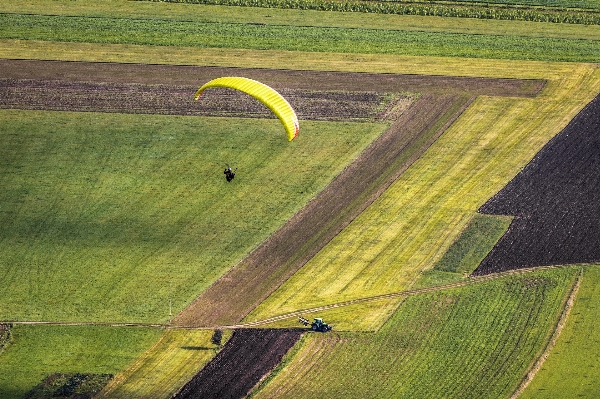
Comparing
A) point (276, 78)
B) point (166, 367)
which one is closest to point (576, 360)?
point (166, 367)

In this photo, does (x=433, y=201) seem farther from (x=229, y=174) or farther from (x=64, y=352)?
(x=64, y=352)

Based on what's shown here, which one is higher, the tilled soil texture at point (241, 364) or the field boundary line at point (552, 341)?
the tilled soil texture at point (241, 364)

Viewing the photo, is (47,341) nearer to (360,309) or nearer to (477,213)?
(360,309)

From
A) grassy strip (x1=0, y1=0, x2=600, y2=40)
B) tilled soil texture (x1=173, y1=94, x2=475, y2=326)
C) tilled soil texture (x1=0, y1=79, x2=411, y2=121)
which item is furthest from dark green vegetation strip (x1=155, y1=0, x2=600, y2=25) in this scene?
tilled soil texture (x1=0, y1=79, x2=411, y2=121)

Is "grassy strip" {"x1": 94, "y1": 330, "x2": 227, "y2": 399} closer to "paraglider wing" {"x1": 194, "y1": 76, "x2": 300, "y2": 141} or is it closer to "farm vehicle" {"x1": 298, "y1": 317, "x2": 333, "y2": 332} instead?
"farm vehicle" {"x1": 298, "y1": 317, "x2": 333, "y2": 332}

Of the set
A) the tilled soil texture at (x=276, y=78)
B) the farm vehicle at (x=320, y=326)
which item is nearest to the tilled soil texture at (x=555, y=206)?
the tilled soil texture at (x=276, y=78)

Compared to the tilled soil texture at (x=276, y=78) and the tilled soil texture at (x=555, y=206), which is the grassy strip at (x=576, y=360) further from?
the tilled soil texture at (x=276, y=78)

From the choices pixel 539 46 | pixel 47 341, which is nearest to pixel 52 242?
pixel 47 341
